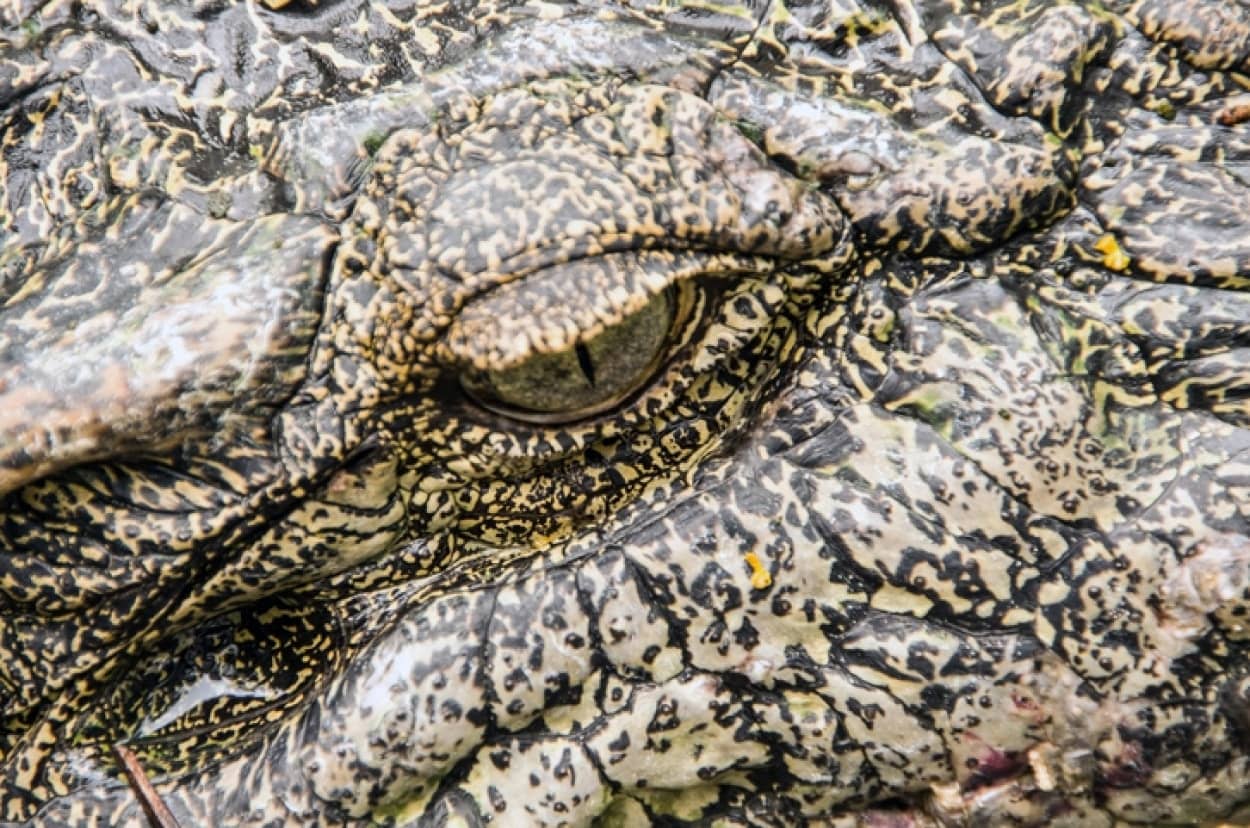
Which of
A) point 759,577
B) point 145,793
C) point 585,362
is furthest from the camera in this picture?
point 145,793

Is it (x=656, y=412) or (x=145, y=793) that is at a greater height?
(x=656, y=412)

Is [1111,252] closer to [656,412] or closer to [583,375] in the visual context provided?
[656,412]

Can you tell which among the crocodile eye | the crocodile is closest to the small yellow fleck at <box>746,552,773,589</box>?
the crocodile

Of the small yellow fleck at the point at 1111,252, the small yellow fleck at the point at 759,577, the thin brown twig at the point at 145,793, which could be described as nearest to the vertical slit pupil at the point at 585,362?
the small yellow fleck at the point at 759,577

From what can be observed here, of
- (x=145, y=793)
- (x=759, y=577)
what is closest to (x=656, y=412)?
(x=759, y=577)

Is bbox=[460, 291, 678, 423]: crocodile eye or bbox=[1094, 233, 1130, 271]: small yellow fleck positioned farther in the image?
bbox=[1094, 233, 1130, 271]: small yellow fleck

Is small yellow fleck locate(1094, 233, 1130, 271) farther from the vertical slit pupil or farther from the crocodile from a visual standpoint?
the vertical slit pupil

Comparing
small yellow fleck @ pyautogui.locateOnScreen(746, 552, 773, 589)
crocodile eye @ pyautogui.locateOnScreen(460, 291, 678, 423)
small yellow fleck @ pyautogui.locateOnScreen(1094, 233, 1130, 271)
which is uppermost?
small yellow fleck @ pyautogui.locateOnScreen(1094, 233, 1130, 271)
